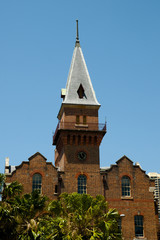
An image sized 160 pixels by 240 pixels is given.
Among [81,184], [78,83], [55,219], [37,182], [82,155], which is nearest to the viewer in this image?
[55,219]

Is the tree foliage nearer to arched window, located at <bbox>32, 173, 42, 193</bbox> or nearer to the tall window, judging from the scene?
arched window, located at <bbox>32, 173, 42, 193</bbox>

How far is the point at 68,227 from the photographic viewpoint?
30438mm

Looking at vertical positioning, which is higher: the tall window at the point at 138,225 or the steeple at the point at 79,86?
the steeple at the point at 79,86

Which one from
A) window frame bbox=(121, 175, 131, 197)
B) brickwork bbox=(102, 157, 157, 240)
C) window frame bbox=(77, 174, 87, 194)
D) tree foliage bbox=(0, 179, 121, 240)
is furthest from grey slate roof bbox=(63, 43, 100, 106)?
tree foliage bbox=(0, 179, 121, 240)

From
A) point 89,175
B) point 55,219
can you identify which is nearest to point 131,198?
point 89,175

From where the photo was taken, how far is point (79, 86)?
4669cm

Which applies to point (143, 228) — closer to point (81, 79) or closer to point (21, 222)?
point (21, 222)

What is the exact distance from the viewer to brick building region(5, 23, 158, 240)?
40.5 metres

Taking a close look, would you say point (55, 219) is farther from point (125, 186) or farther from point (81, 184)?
point (125, 186)

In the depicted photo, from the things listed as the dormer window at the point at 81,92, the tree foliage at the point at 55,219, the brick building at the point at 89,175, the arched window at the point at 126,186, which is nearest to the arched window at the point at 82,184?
the brick building at the point at 89,175

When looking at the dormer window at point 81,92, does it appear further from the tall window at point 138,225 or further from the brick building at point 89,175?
the tall window at point 138,225

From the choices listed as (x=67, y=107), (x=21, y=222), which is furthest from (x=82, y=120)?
(x=21, y=222)

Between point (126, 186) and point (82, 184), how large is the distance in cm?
502

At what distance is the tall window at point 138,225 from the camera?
40.2 m
